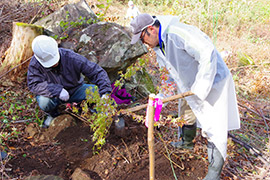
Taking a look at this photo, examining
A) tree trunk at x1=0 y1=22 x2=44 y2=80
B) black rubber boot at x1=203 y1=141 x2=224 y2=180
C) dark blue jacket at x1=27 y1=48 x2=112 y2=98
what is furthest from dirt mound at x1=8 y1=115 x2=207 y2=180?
tree trunk at x1=0 y1=22 x2=44 y2=80

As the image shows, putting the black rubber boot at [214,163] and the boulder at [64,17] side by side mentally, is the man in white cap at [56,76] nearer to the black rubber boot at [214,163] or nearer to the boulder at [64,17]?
the boulder at [64,17]

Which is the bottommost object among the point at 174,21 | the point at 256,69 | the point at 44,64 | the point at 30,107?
the point at 30,107

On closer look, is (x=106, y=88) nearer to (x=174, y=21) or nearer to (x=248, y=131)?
(x=174, y=21)

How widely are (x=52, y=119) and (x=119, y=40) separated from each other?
1786mm

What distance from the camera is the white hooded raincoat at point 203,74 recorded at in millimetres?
1790

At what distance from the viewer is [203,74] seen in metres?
1.76

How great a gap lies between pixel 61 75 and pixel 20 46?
3.86 ft

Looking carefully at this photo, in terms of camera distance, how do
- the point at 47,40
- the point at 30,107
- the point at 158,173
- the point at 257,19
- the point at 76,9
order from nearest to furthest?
the point at 158,173
the point at 47,40
the point at 30,107
the point at 76,9
the point at 257,19

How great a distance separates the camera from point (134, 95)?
396 cm

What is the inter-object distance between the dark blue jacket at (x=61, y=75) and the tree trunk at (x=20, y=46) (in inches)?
32.8

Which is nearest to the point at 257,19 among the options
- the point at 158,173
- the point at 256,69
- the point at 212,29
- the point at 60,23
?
the point at 212,29

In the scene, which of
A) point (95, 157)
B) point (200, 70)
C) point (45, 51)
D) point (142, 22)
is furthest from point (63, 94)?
point (200, 70)

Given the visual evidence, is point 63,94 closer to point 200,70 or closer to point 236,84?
point 200,70

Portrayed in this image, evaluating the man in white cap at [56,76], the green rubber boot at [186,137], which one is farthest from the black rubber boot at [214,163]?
the man in white cap at [56,76]
